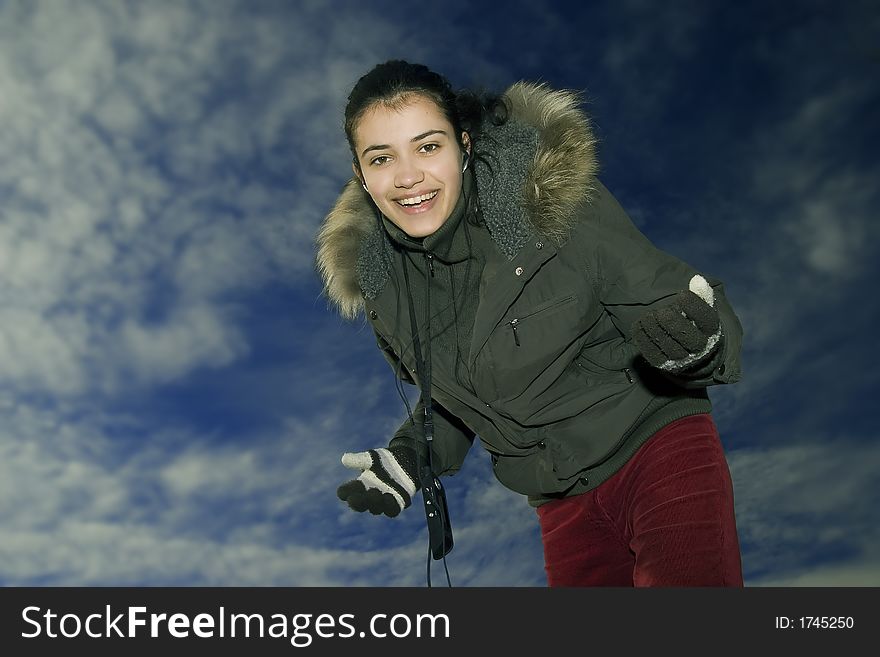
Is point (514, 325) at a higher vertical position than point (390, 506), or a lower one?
higher

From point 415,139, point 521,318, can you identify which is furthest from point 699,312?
point 415,139

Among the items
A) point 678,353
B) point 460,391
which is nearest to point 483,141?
point 460,391

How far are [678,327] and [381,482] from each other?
1835mm

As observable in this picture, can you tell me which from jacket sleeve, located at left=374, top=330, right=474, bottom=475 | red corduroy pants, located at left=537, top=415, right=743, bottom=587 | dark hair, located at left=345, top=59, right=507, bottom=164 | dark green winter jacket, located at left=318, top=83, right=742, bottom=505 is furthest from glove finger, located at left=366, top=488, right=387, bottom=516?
dark hair, located at left=345, top=59, right=507, bottom=164

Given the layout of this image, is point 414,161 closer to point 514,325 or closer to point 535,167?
point 535,167

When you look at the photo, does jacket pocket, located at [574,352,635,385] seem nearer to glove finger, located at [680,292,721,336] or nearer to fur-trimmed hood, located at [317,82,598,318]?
fur-trimmed hood, located at [317,82,598,318]

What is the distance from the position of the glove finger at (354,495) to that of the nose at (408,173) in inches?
60.0

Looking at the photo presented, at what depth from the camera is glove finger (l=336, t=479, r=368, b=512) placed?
4152mm

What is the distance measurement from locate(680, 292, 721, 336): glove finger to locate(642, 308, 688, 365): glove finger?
3.7 inches

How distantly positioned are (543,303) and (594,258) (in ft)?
1.00

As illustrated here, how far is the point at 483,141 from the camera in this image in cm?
406

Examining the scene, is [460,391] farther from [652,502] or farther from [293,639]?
[293,639]

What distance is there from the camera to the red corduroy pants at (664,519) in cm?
340

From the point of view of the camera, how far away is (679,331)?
3053mm
